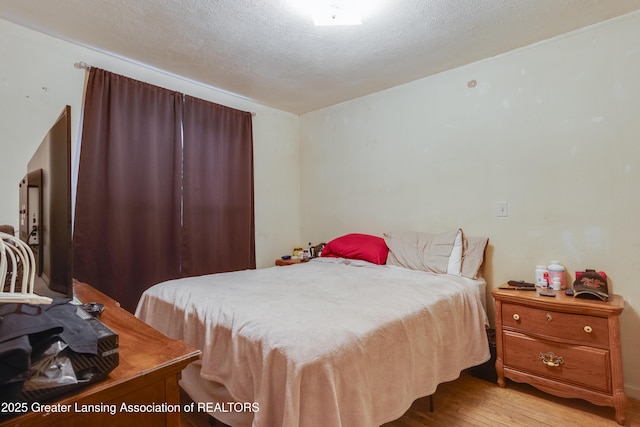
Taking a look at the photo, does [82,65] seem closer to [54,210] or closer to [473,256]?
[54,210]

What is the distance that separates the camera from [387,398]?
1303 mm

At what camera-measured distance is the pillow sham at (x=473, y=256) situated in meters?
2.31

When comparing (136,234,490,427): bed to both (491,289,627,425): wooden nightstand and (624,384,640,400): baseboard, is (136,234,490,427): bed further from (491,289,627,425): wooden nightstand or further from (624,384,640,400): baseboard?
(624,384,640,400): baseboard

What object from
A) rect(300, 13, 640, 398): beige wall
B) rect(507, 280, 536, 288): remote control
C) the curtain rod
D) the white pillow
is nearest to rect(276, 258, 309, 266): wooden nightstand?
rect(300, 13, 640, 398): beige wall

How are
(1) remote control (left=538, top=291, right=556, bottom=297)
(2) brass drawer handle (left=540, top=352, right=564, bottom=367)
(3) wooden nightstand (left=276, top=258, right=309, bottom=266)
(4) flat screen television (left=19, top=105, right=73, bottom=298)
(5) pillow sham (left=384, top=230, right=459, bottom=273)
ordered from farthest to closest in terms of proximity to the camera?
(3) wooden nightstand (left=276, top=258, right=309, bottom=266)
(5) pillow sham (left=384, top=230, right=459, bottom=273)
(1) remote control (left=538, top=291, right=556, bottom=297)
(2) brass drawer handle (left=540, top=352, right=564, bottom=367)
(4) flat screen television (left=19, top=105, right=73, bottom=298)

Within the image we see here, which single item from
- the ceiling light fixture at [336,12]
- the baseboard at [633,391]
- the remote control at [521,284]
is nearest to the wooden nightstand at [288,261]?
the remote control at [521,284]

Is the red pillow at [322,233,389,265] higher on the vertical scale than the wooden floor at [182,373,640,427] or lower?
higher

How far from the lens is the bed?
1087mm

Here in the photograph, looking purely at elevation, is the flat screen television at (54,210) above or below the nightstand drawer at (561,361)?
above

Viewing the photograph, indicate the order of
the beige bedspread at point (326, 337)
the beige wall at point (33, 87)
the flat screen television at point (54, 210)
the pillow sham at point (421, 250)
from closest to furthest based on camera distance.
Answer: the flat screen television at point (54, 210) < the beige bedspread at point (326, 337) < the beige wall at point (33, 87) < the pillow sham at point (421, 250)

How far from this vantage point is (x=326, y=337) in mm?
1164

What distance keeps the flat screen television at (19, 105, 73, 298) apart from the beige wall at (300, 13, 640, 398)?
2.56 m

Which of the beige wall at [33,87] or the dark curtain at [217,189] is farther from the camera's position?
the dark curtain at [217,189]

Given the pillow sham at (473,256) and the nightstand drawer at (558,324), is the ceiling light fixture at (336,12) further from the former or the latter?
the nightstand drawer at (558,324)
